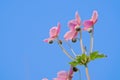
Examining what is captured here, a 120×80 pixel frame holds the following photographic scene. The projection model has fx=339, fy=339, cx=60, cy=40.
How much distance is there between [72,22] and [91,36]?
6.4 inches

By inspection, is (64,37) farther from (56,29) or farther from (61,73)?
(61,73)

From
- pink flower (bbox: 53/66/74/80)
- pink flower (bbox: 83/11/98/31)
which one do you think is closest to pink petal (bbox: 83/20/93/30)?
pink flower (bbox: 83/11/98/31)

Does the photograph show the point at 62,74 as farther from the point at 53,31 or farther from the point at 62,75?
the point at 53,31

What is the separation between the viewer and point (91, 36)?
2.29 m

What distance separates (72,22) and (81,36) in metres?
0.11

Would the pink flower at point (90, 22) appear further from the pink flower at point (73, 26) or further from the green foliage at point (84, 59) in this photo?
the green foliage at point (84, 59)

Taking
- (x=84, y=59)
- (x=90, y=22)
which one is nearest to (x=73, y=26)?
(x=90, y=22)

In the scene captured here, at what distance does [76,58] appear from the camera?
2240 millimetres

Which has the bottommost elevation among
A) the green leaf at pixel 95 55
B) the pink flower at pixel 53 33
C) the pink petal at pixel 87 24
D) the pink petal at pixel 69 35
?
the green leaf at pixel 95 55

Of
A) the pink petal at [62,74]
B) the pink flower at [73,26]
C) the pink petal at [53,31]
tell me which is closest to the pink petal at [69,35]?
the pink flower at [73,26]

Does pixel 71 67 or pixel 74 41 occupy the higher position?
pixel 74 41

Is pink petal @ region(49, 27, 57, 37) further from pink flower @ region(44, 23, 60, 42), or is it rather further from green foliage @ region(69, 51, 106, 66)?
green foliage @ region(69, 51, 106, 66)

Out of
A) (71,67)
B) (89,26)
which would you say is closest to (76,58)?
(71,67)

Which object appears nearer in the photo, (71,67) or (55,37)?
(71,67)
